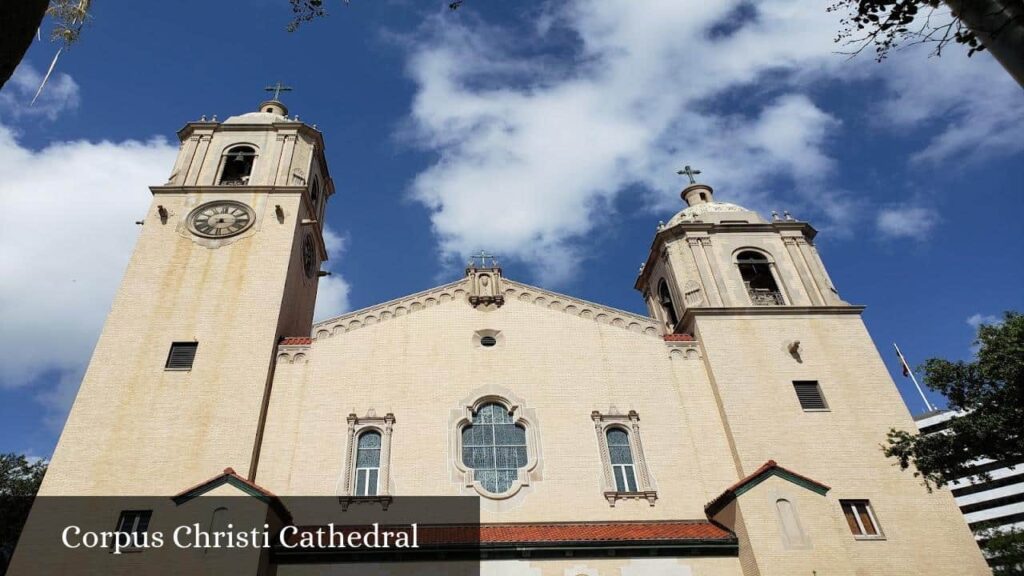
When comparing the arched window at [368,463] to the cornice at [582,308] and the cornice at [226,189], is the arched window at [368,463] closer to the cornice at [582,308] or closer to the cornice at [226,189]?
the cornice at [582,308]

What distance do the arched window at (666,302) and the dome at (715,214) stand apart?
2.25m

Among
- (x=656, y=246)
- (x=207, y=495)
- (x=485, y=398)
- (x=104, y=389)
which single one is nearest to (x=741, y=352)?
(x=656, y=246)

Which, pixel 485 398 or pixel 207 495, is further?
pixel 485 398

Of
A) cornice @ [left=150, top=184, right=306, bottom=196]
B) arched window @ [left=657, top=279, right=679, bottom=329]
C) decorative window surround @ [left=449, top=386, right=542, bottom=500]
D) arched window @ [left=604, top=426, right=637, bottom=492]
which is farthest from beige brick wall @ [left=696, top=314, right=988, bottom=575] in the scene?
cornice @ [left=150, top=184, right=306, bottom=196]

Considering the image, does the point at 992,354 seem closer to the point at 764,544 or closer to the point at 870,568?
the point at 870,568

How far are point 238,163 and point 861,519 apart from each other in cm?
2248

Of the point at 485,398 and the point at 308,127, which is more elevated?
the point at 308,127

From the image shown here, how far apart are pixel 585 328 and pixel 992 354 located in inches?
404

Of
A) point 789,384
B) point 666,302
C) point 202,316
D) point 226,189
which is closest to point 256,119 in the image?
point 226,189

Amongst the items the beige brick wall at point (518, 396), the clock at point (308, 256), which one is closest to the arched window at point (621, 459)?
the beige brick wall at point (518, 396)

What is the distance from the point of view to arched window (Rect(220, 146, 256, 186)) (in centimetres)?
2375

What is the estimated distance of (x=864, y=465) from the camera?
1648 centimetres

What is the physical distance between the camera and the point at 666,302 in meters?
24.1

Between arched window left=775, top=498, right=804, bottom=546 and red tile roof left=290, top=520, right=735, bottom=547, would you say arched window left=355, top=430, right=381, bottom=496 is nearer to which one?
red tile roof left=290, top=520, right=735, bottom=547
